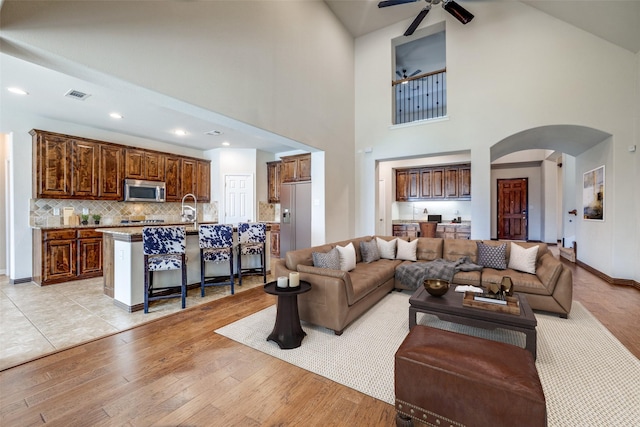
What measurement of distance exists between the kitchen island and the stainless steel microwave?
7.02ft

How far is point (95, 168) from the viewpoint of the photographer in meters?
5.14

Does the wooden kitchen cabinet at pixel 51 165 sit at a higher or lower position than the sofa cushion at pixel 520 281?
higher

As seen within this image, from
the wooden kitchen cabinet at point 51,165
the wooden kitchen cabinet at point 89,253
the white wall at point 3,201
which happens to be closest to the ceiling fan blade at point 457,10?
the wooden kitchen cabinet at point 51,165

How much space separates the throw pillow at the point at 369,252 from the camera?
13.8 feet

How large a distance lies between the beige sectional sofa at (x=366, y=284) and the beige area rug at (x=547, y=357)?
16cm

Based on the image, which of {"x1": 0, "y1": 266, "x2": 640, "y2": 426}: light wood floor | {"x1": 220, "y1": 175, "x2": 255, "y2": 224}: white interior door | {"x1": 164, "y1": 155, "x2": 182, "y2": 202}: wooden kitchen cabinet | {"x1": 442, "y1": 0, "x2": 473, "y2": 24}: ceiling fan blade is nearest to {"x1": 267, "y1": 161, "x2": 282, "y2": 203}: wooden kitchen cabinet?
{"x1": 220, "y1": 175, "x2": 255, "y2": 224}: white interior door

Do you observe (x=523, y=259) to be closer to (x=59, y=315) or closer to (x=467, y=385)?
(x=467, y=385)

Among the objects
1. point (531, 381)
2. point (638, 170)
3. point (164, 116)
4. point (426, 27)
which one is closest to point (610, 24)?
point (638, 170)

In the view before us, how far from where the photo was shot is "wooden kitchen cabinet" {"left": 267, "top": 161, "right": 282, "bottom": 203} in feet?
24.4

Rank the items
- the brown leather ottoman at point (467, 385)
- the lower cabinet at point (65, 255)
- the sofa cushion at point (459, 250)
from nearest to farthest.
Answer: the brown leather ottoman at point (467, 385) < the sofa cushion at point (459, 250) < the lower cabinet at point (65, 255)

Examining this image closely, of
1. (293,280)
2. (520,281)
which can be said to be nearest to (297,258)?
(293,280)

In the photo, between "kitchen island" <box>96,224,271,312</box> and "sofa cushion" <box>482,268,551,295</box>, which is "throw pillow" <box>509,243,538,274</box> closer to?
"sofa cushion" <box>482,268,551,295</box>

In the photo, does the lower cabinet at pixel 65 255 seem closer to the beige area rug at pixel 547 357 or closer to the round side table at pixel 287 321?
the beige area rug at pixel 547 357

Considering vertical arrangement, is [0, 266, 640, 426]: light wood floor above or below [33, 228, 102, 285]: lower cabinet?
below
